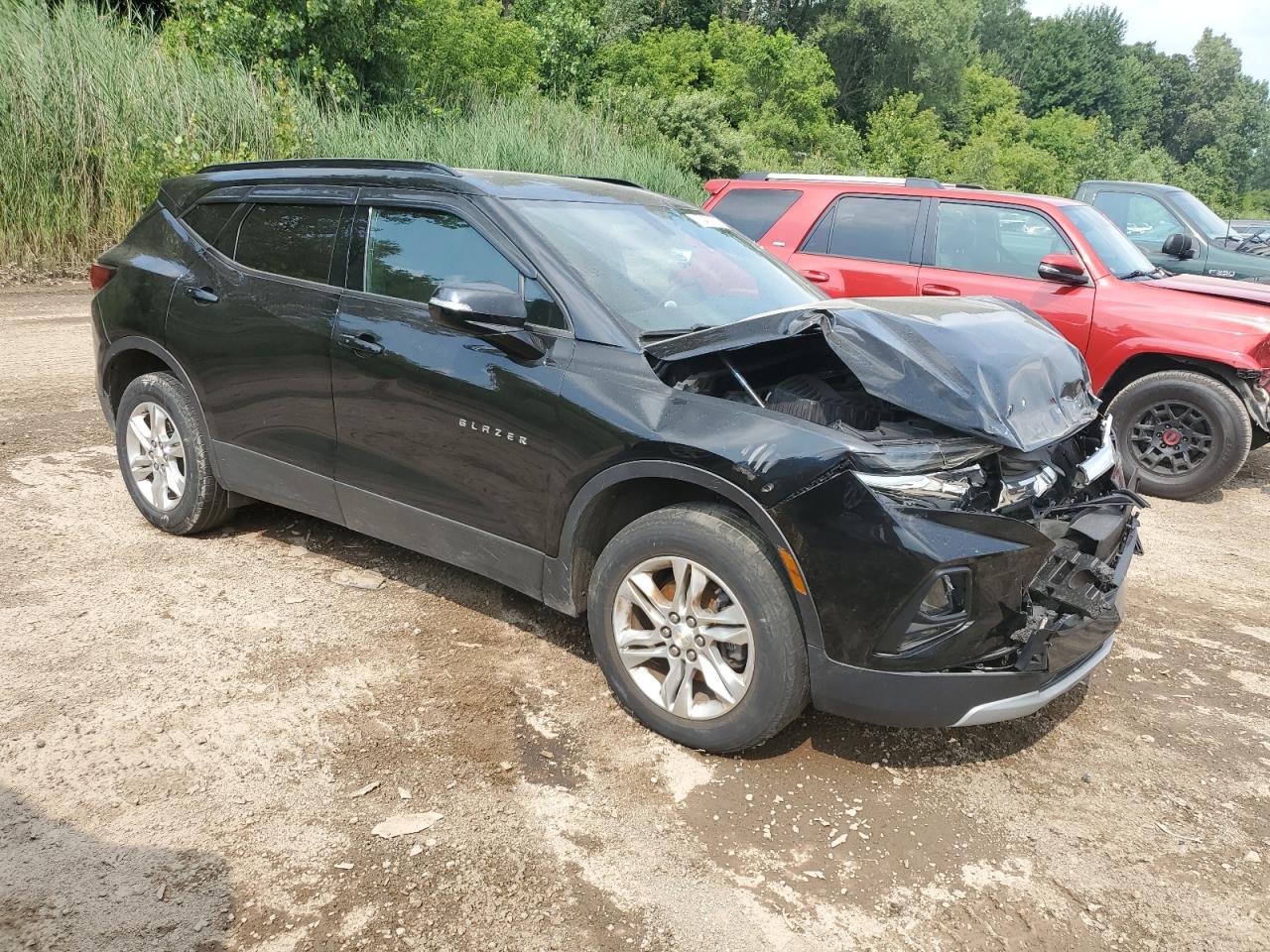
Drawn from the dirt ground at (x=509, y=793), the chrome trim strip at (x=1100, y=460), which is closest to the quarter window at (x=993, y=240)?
the dirt ground at (x=509, y=793)

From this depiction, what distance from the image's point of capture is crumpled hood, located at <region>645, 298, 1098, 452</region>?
3051 millimetres

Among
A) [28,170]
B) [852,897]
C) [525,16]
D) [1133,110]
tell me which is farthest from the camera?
[1133,110]

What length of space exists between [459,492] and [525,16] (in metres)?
33.6

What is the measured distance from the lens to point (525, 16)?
33156 millimetres

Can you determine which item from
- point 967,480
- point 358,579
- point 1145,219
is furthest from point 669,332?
point 1145,219

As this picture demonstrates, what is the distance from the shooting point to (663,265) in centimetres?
390

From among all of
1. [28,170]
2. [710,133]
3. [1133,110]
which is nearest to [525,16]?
[710,133]

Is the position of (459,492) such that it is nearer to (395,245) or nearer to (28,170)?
(395,245)

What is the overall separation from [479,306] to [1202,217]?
34.7ft

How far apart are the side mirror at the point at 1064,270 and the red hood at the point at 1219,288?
0.52 m

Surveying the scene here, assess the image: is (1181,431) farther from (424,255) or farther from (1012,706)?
(424,255)

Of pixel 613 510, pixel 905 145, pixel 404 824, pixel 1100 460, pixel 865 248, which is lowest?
pixel 404 824

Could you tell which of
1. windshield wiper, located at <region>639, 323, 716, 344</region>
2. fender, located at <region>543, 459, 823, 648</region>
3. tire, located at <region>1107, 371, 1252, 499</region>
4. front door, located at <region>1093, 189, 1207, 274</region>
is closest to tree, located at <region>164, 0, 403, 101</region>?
front door, located at <region>1093, 189, 1207, 274</region>

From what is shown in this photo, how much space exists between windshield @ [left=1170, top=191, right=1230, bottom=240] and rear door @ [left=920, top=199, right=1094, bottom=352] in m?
4.87
